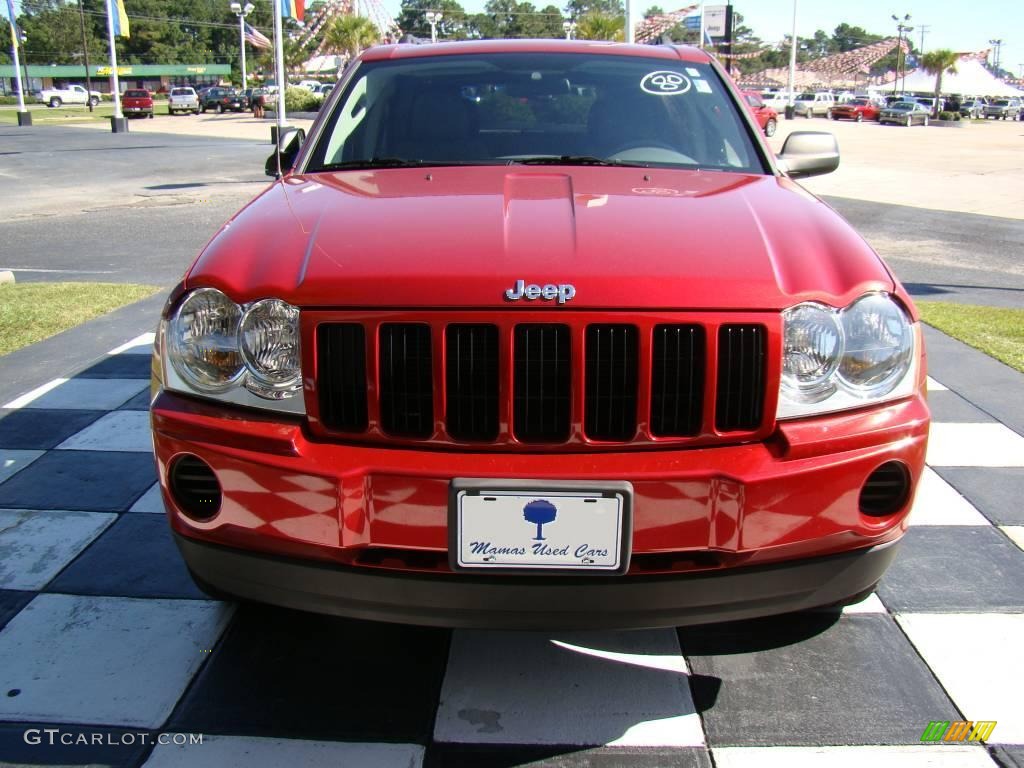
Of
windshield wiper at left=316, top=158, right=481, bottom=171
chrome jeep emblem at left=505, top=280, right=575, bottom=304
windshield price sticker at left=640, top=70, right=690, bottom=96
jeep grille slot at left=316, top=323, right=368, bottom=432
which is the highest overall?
windshield price sticker at left=640, top=70, right=690, bottom=96

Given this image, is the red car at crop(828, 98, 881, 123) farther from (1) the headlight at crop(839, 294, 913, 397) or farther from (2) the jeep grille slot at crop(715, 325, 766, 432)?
(2) the jeep grille slot at crop(715, 325, 766, 432)

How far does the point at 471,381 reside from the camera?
215 centimetres

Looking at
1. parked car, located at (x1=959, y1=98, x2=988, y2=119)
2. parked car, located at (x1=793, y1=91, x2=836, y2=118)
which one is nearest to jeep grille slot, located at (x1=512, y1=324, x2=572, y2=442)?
parked car, located at (x1=793, y1=91, x2=836, y2=118)

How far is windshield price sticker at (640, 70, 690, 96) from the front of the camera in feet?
12.0

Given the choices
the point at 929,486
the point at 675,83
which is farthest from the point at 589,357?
the point at 929,486

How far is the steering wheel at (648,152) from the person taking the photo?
335 centimetres

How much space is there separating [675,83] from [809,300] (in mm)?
1817

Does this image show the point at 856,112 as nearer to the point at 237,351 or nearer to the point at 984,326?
the point at 984,326

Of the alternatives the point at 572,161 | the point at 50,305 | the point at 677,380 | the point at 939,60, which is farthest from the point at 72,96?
the point at 677,380

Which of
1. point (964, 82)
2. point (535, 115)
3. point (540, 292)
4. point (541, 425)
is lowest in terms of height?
point (541, 425)

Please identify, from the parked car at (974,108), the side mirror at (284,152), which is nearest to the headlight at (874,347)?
the side mirror at (284,152)

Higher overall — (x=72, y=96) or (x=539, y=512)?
(x=72, y=96)

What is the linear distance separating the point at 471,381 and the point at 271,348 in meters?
0.48

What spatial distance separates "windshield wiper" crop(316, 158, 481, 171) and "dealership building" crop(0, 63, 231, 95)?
94032 millimetres
